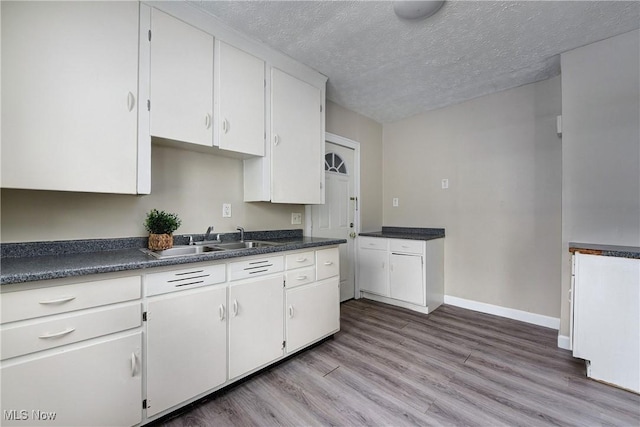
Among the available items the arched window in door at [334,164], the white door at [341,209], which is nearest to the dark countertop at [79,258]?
the white door at [341,209]

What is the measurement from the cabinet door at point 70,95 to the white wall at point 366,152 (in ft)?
7.20

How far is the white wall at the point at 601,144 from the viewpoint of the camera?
203cm

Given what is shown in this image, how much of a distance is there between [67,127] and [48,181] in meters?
0.29

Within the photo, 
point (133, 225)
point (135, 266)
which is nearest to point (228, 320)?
point (135, 266)

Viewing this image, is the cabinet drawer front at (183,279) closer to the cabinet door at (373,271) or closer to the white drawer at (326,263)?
the white drawer at (326,263)

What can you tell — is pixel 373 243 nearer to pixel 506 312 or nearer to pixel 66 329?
pixel 506 312

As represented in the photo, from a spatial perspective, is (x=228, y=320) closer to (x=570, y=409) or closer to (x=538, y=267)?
(x=570, y=409)

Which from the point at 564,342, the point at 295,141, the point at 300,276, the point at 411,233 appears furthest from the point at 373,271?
the point at 295,141

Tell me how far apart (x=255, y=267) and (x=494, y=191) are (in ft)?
9.29

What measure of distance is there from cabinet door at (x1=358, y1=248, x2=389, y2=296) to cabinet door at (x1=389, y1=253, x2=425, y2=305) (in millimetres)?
82

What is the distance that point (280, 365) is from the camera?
6.68 ft

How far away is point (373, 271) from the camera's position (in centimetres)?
348
